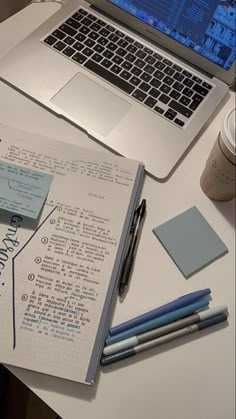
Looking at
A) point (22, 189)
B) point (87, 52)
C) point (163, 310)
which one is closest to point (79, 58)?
point (87, 52)

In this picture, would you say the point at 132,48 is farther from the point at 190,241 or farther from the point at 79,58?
the point at 190,241

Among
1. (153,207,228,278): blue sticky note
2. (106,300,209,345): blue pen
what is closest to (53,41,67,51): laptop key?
(153,207,228,278): blue sticky note

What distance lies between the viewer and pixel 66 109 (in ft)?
1.97

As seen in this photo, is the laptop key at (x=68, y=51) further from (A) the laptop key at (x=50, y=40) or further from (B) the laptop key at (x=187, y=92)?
(B) the laptop key at (x=187, y=92)

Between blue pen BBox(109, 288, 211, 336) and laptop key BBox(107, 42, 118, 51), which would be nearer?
blue pen BBox(109, 288, 211, 336)

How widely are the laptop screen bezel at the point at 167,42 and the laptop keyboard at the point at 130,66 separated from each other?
0.02 metres

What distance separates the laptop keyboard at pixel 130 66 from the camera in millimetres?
→ 617

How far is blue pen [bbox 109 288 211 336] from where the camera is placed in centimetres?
47

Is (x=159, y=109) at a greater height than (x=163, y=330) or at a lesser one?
greater

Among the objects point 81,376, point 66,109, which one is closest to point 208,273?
point 81,376

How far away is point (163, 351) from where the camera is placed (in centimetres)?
47

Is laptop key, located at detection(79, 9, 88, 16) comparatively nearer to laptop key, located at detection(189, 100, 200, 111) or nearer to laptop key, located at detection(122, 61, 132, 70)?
laptop key, located at detection(122, 61, 132, 70)

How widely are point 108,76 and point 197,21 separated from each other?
15cm

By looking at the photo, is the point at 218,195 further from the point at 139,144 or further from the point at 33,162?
the point at 33,162
